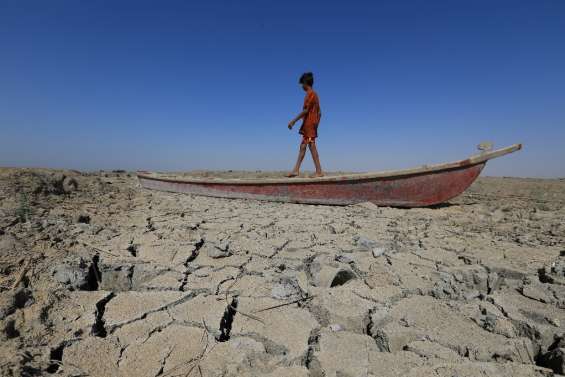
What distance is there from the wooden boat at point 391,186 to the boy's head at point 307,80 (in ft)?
4.91

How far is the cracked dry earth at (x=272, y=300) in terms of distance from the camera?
1.00 m

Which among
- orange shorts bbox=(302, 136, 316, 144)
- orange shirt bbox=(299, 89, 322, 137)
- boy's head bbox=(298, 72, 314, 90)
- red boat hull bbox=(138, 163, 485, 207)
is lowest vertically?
red boat hull bbox=(138, 163, 485, 207)

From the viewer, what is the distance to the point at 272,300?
134 cm

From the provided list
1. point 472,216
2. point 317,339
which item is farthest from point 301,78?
point 317,339

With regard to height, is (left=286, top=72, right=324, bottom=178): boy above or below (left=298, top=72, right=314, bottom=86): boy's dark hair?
below

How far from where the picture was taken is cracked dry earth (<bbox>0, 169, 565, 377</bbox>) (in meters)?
1.00

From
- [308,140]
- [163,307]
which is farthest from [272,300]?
[308,140]

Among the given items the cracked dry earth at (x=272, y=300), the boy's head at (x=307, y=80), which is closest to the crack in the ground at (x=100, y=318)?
the cracked dry earth at (x=272, y=300)

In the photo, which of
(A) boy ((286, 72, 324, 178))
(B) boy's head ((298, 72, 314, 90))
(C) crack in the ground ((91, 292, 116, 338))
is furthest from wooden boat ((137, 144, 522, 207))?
(C) crack in the ground ((91, 292, 116, 338))

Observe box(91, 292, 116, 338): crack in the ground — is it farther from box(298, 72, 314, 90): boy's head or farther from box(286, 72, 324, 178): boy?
box(298, 72, 314, 90): boy's head

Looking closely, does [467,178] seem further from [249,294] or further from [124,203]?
[124,203]

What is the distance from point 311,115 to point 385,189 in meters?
1.58

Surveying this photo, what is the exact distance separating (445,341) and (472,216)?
259cm

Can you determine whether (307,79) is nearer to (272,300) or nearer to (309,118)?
(309,118)
